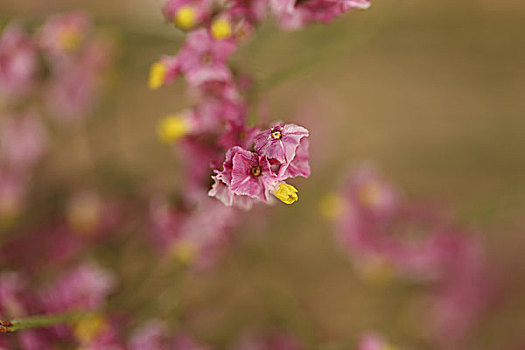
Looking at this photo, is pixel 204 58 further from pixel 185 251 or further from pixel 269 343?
pixel 269 343

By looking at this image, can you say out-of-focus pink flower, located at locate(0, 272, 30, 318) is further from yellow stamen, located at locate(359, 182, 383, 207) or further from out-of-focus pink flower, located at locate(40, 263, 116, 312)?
yellow stamen, located at locate(359, 182, 383, 207)

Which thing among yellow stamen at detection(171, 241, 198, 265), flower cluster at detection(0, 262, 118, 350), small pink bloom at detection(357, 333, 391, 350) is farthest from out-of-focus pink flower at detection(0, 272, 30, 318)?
small pink bloom at detection(357, 333, 391, 350)

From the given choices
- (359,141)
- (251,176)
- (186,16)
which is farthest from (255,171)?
(359,141)

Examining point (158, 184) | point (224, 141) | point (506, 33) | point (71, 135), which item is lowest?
point (224, 141)

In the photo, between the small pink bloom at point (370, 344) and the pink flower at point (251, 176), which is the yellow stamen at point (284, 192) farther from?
the small pink bloom at point (370, 344)

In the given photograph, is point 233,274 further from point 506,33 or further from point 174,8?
point 506,33

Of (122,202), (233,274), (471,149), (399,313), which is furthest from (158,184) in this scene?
(471,149)

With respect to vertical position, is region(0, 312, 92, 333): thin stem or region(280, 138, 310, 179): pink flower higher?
region(280, 138, 310, 179): pink flower
